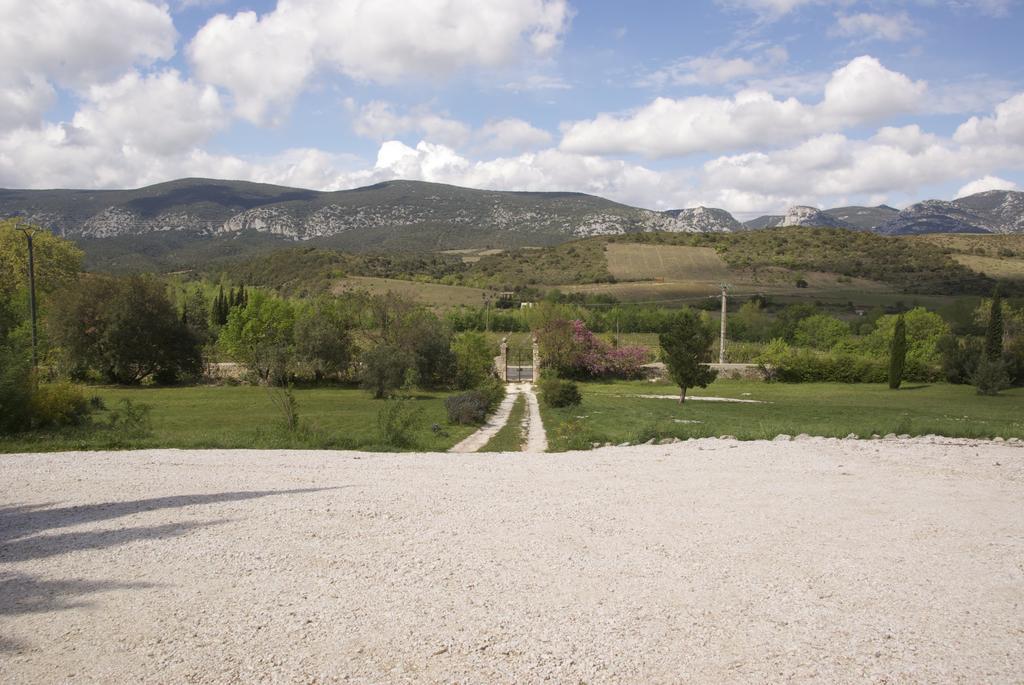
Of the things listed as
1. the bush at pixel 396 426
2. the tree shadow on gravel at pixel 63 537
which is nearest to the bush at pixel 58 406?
the bush at pixel 396 426

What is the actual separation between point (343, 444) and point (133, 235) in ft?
462

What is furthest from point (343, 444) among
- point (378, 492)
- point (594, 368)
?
point (594, 368)

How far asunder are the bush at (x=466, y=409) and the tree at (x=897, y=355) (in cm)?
3228

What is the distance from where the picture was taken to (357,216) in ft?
483

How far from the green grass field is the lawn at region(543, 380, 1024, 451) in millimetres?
951

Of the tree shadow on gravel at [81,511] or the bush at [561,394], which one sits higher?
the tree shadow on gravel at [81,511]

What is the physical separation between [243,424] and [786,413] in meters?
20.1

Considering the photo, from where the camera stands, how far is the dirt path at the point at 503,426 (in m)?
18.7

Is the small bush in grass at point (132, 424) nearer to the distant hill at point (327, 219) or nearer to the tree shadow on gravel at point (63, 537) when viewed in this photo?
the tree shadow on gravel at point (63, 537)

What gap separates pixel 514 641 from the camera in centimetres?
525

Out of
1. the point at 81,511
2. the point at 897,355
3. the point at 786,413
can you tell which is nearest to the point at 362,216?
the point at 897,355

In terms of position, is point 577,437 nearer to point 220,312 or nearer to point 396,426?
point 396,426

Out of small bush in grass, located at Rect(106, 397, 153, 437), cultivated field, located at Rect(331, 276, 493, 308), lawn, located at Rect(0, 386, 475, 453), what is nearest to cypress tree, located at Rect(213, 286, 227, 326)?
cultivated field, located at Rect(331, 276, 493, 308)

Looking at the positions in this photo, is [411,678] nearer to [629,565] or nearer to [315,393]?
[629,565]
